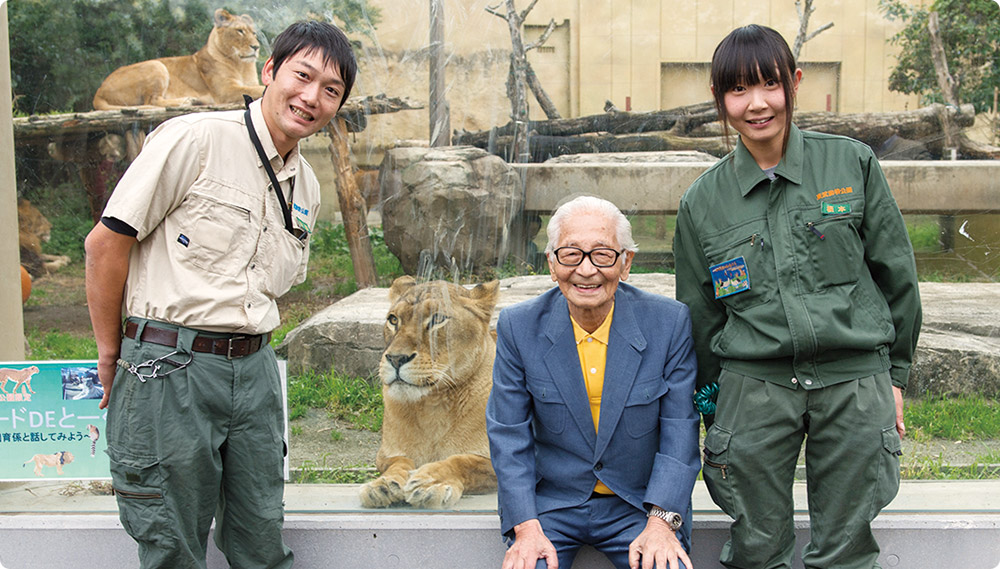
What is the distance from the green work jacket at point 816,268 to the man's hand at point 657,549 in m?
0.51

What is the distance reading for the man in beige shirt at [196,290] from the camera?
2.20 m

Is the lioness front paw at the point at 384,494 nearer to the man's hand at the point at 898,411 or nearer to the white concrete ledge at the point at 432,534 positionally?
the white concrete ledge at the point at 432,534

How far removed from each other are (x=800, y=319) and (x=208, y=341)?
5.32ft

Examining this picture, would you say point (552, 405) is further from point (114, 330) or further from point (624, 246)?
point (114, 330)

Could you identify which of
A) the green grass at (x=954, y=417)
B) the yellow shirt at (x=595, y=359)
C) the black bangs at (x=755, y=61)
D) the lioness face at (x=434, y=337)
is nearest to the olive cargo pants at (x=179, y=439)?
the lioness face at (x=434, y=337)

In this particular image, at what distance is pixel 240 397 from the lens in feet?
7.66

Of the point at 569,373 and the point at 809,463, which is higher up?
the point at 569,373

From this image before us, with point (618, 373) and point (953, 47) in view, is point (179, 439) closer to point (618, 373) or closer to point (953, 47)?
point (618, 373)

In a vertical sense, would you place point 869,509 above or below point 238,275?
below

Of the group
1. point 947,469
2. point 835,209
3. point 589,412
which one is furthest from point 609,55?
point 947,469

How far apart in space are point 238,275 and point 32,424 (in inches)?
66.4

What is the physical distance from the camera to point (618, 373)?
2.40 m

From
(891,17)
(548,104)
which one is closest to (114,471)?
(548,104)

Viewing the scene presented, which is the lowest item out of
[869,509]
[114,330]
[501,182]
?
[869,509]
